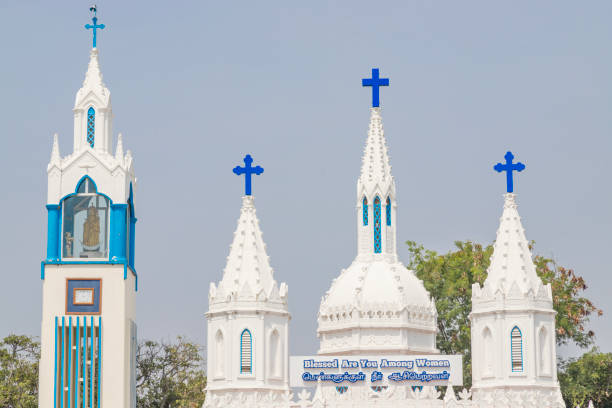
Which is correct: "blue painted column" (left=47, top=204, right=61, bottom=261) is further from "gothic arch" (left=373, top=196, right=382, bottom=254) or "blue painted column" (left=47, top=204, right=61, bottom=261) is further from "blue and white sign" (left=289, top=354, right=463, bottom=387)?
"gothic arch" (left=373, top=196, right=382, bottom=254)

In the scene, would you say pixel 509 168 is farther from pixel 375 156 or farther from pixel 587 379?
pixel 587 379

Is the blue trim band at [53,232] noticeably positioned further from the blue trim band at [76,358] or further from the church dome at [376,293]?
the church dome at [376,293]

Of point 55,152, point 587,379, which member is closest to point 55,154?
point 55,152

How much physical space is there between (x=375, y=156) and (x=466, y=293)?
46.4 ft

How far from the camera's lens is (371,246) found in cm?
6078

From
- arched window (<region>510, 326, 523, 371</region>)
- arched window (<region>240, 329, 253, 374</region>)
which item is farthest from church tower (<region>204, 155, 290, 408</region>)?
arched window (<region>510, 326, 523, 371</region>)

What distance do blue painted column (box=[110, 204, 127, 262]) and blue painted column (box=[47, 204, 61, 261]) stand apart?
7.02 feet

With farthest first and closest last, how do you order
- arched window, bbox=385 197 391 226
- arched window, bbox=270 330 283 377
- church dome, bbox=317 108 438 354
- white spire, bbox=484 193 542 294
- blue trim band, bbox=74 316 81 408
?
arched window, bbox=385 197 391 226
church dome, bbox=317 108 438 354
blue trim band, bbox=74 316 81 408
white spire, bbox=484 193 542 294
arched window, bbox=270 330 283 377

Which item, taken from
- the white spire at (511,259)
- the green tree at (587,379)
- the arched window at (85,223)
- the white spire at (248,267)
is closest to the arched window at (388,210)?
the white spire at (511,259)

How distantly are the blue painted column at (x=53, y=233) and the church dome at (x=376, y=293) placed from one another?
1066cm

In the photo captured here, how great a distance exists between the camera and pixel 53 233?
59562 millimetres

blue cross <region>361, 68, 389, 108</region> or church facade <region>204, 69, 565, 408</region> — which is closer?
church facade <region>204, 69, 565, 408</region>

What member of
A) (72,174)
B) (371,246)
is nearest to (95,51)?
(72,174)

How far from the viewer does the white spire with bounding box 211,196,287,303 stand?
187 feet
